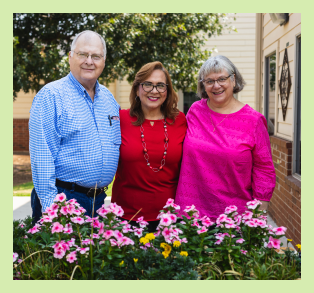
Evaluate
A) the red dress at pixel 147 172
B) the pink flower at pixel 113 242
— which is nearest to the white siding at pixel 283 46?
the red dress at pixel 147 172

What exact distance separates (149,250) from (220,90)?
147 cm

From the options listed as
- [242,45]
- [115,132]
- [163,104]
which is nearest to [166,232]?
[115,132]

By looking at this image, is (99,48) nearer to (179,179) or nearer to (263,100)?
(179,179)

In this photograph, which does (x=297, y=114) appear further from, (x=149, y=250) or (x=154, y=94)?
(x=149, y=250)

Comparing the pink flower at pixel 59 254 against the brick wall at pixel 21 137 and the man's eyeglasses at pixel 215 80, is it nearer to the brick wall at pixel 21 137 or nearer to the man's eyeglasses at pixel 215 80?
the man's eyeglasses at pixel 215 80

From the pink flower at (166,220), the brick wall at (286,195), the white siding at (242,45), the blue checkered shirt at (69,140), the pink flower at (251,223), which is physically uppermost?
the white siding at (242,45)

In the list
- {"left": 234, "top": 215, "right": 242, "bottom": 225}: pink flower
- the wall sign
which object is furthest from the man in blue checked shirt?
the wall sign

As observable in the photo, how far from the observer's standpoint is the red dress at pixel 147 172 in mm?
2955

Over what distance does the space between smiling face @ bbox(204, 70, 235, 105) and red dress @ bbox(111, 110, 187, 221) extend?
1.38 ft

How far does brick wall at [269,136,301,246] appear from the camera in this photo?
4.73 meters

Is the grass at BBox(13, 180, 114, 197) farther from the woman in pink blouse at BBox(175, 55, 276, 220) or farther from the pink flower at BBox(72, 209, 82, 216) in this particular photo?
the pink flower at BBox(72, 209, 82, 216)

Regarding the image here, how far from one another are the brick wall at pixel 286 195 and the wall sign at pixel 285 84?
22.2 inches

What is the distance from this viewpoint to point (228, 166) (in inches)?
110

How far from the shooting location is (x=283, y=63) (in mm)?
5895
